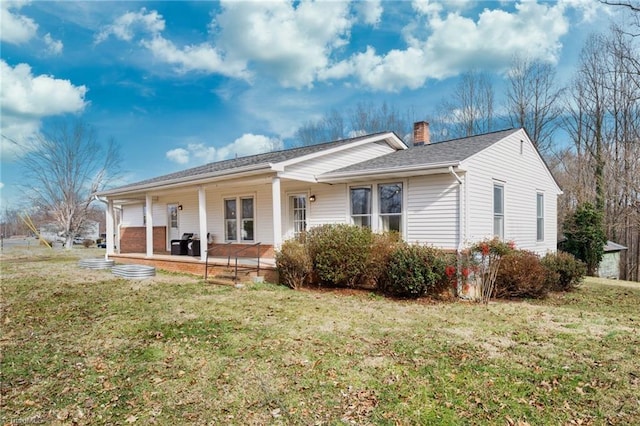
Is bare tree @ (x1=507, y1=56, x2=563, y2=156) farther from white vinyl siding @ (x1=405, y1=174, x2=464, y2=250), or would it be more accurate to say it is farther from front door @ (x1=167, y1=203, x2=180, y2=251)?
front door @ (x1=167, y1=203, x2=180, y2=251)

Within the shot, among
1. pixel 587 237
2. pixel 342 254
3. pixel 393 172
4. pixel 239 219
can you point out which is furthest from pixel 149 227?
pixel 587 237

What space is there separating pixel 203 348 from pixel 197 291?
168 inches

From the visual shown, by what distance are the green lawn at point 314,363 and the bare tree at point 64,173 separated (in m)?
27.3

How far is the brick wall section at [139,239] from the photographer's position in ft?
58.0

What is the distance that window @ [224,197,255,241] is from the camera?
13.7 metres

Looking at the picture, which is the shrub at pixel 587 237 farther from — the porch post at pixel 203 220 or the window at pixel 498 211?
the porch post at pixel 203 220

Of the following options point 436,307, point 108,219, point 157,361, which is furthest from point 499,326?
point 108,219

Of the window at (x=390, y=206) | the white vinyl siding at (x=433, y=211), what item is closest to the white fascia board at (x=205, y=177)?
the window at (x=390, y=206)

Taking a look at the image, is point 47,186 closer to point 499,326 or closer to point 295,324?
point 295,324

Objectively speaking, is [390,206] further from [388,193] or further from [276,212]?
[276,212]

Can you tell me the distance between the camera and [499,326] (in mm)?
6246

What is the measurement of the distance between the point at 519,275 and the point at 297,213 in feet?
22.6

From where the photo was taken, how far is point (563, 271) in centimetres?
1059

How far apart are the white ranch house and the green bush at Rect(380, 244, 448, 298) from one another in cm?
133
